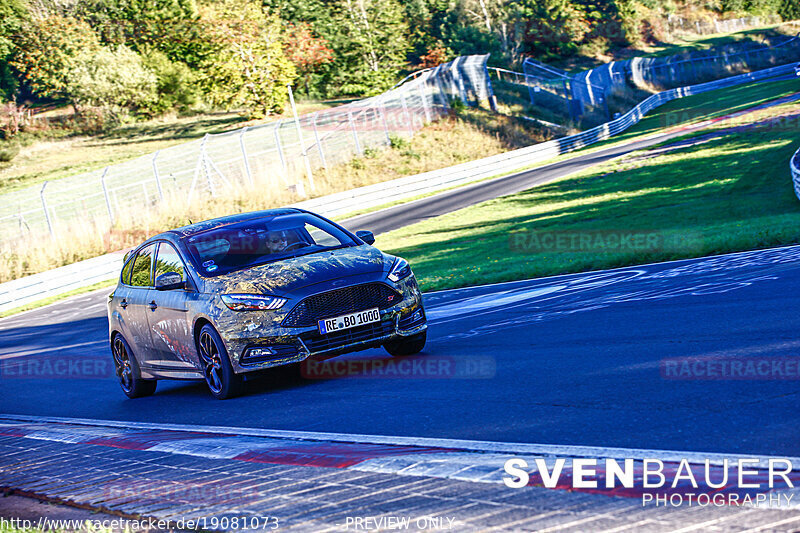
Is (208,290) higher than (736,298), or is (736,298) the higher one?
(208,290)

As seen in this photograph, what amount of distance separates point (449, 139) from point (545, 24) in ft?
150

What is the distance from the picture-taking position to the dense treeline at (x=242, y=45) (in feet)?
232

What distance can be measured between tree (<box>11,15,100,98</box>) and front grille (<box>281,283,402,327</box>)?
7256cm

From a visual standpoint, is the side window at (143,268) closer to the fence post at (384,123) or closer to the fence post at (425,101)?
the fence post at (384,123)

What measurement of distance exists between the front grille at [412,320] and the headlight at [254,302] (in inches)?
48.0

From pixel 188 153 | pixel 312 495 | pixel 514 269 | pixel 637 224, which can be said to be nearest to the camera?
pixel 312 495

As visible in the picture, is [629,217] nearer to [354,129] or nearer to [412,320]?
[412,320]

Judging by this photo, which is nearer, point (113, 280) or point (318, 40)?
point (113, 280)

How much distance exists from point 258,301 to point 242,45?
210ft

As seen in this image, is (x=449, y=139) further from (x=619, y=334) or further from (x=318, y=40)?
(x=619, y=334)

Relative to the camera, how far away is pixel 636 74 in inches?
3194

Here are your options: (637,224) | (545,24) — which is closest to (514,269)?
(637,224)

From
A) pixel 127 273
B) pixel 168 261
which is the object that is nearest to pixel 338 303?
pixel 168 261

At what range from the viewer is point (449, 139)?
53.9 m
